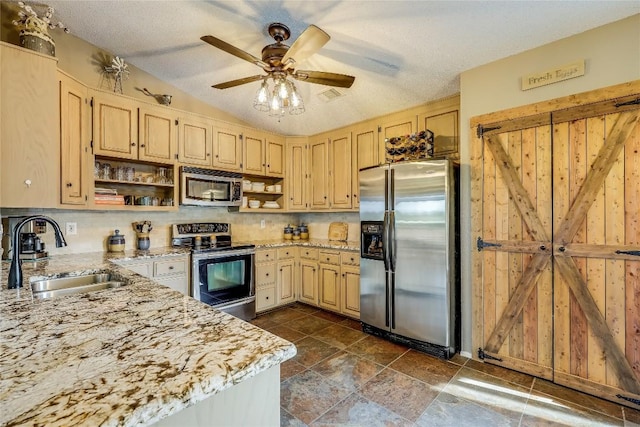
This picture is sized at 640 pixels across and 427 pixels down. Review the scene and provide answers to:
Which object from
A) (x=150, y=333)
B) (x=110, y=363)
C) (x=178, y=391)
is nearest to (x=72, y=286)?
(x=150, y=333)

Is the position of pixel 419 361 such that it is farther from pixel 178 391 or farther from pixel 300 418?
pixel 178 391

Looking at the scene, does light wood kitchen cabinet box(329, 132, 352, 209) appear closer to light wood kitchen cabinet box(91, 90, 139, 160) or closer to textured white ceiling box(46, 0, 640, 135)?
textured white ceiling box(46, 0, 640, 135)

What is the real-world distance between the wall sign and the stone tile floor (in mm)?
2314

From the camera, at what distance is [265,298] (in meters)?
3.91

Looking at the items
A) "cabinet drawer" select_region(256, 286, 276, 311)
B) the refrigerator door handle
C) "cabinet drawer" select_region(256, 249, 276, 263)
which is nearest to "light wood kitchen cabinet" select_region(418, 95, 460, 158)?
the refrigerator door handle

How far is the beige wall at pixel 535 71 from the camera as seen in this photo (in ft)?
6.73

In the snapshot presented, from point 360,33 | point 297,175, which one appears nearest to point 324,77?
point 360,33

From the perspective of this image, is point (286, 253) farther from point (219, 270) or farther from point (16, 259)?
point (16, 259)

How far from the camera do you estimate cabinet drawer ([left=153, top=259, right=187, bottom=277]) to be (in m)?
2.96

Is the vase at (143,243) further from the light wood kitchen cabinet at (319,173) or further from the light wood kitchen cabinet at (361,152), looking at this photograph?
the light wood kitchen cabinet at (361,152)

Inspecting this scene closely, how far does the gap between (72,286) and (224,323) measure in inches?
64.2

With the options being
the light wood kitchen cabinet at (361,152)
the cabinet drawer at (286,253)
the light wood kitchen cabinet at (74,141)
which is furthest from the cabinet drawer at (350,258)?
the light wood kitchen cabinet at (74,141)

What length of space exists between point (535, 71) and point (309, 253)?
3060 mm

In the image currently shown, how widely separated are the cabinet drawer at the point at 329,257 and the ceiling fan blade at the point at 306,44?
235 cm
